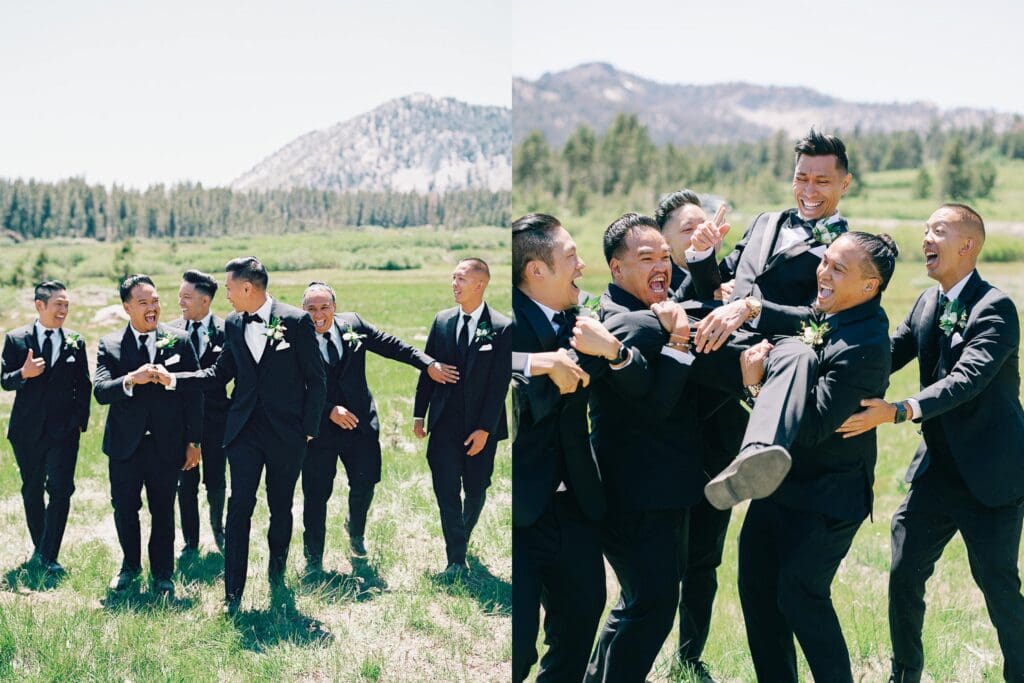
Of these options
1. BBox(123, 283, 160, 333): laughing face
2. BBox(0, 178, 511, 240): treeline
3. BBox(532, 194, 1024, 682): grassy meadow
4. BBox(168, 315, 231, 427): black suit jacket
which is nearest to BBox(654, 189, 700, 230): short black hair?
BBox(0, 178, 511, 240): treeline

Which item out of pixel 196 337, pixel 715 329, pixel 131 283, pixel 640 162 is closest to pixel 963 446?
pixel 715 329

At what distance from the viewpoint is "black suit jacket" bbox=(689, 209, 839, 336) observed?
515cm

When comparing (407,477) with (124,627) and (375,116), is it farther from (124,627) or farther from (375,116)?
(375,116)

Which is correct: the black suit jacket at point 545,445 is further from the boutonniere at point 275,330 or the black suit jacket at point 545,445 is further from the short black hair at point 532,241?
the boutonniere at point 275,330

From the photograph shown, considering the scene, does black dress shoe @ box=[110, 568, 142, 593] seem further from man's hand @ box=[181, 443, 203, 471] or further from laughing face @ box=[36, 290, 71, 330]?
laughing face @ box=[36, 290, 71, 330]

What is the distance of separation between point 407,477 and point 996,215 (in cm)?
3979

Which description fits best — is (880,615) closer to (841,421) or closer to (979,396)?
(979,396)

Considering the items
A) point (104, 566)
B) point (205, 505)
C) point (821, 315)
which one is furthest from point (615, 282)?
point (104, 566)

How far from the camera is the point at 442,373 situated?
629 cm

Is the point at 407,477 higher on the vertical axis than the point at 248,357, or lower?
lower

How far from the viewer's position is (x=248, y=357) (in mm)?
6000

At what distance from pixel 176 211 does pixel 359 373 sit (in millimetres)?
1590

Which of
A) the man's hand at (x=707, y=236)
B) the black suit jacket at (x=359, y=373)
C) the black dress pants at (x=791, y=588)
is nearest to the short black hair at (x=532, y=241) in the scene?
the man's hand at (x=707, y=236)

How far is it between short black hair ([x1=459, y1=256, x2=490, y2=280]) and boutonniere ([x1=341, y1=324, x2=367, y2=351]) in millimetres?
766
